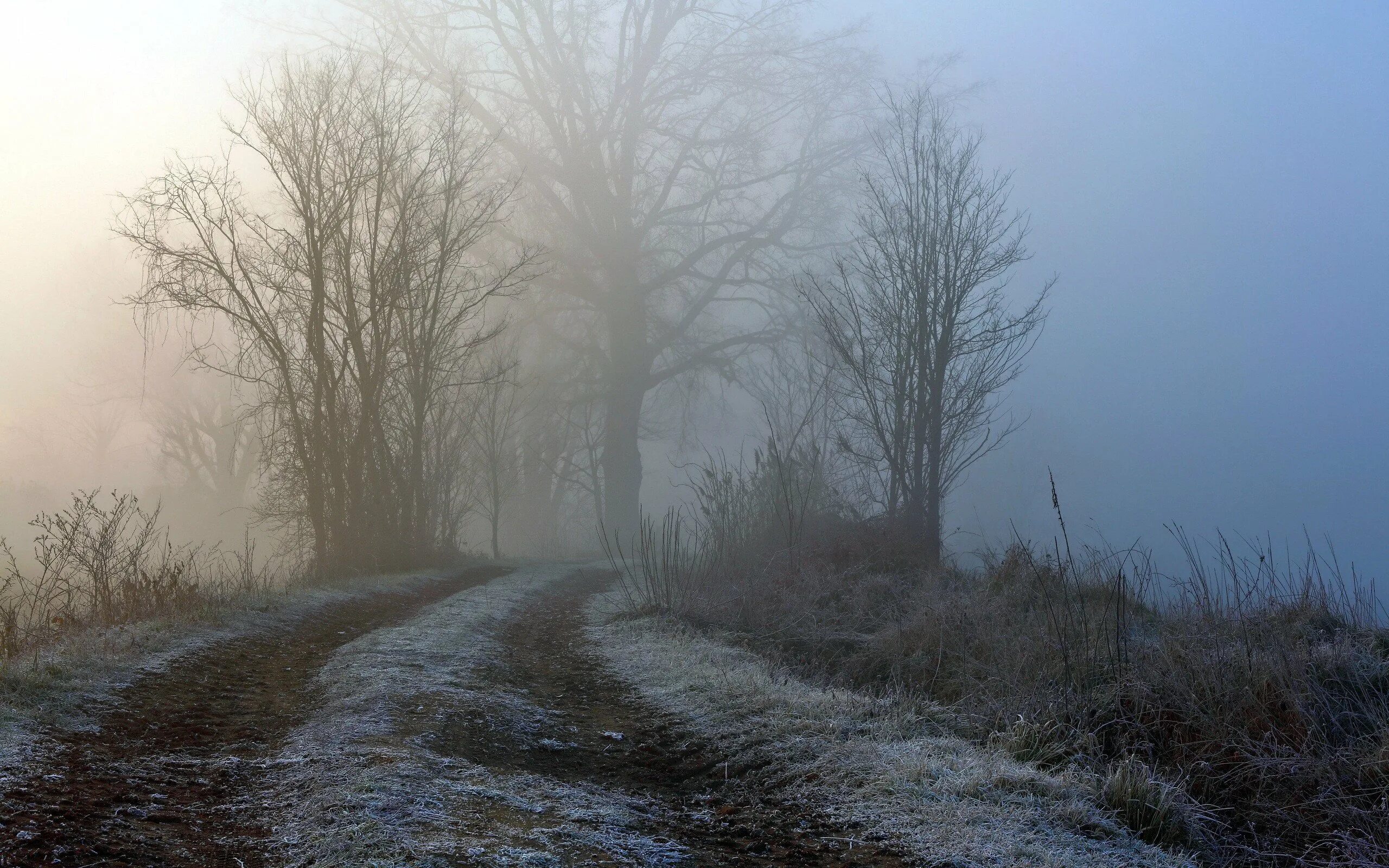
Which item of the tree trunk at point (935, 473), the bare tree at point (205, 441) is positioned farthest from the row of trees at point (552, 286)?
the bare tree at point (205, 441)

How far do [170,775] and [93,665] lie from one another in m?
2.31

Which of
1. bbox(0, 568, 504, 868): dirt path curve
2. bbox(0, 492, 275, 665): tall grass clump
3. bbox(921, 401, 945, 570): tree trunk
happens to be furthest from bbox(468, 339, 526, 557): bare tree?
bbox(0, 568, 504, 868): dirt path curve

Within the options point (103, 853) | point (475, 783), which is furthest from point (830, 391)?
point (103, 853)

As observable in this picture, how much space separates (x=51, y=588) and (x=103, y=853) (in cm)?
596

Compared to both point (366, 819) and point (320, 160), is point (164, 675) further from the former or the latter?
A: point (320, 160)

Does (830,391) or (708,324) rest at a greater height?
(708,324)

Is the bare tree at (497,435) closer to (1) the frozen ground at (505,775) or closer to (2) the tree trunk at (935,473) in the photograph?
(2) the tree trunk at (935,473)

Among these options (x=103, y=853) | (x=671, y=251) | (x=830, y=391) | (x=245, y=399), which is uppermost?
(x=671, y=251)

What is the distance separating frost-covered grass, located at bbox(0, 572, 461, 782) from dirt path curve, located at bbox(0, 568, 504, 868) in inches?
4.4

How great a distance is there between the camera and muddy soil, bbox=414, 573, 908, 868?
3.47m

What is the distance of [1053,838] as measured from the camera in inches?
136

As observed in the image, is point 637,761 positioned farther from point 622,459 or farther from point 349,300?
point 622,459

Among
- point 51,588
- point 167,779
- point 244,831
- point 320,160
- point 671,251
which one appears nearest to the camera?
point 244,831

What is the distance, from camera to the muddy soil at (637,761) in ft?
11.4
